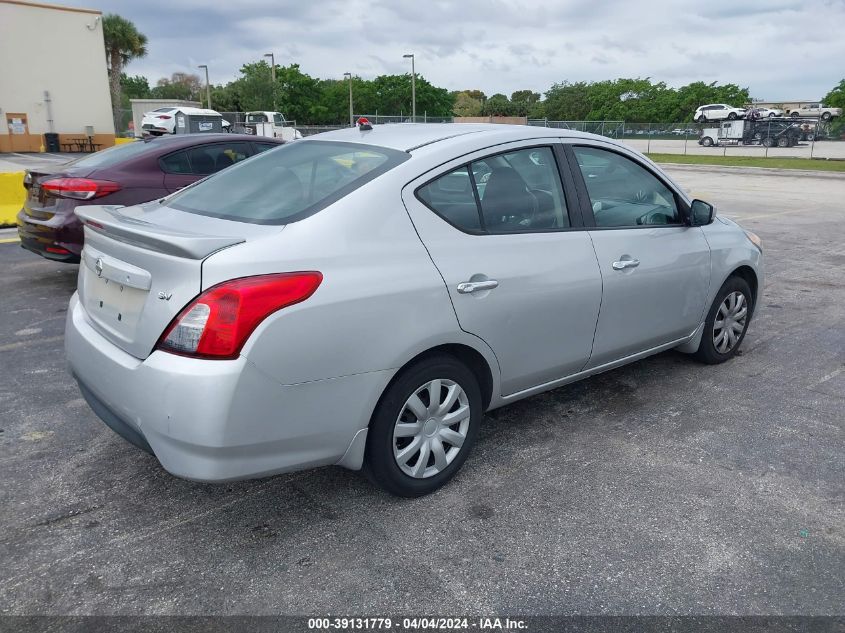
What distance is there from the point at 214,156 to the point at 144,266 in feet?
16.5

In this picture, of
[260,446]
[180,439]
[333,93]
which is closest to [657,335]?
[260,446]

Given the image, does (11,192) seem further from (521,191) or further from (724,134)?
(724,134)

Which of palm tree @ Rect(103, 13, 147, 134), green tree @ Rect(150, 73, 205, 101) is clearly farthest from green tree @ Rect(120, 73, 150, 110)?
palm tree @ Rect(103, 13, 147, 134)

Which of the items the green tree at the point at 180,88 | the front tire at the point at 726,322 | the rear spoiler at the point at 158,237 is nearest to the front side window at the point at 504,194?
the rear spoiler at the point at 158,237

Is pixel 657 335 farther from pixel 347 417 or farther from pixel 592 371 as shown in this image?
pixel 347 417

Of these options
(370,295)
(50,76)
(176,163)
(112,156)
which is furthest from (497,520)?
(50,76)

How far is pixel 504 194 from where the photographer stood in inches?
135

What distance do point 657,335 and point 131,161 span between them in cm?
525

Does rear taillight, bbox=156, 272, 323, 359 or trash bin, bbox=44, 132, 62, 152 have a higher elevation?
rear taillight, bbox=156, 272, 323, 359

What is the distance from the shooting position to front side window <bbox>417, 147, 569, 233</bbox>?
3150mm

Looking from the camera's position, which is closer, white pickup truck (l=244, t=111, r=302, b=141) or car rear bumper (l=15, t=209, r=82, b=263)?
car rear bumper (l=15, t=209, r=82, b=263)

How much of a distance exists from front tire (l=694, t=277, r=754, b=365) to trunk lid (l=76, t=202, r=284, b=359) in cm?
321

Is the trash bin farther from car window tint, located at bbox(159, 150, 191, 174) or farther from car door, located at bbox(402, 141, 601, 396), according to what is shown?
car door, located at bbox(402, 141, 601, 396)

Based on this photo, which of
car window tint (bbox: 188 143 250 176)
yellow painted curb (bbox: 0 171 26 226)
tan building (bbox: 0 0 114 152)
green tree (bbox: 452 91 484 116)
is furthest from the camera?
green tree (bbox: 452 91 484 116)
